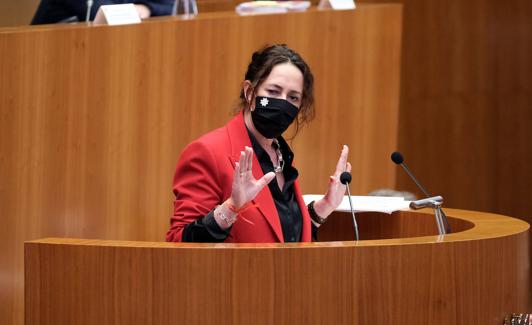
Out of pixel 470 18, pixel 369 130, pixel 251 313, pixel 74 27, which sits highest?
pixel 470 18

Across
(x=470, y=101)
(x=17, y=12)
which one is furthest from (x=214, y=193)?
(x=470, y=101)

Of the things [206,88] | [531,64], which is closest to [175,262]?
[206,88]

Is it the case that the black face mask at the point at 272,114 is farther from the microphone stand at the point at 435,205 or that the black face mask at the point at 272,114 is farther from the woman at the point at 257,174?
the microphone stand at the point at 435,205

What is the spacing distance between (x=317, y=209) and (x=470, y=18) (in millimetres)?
3372

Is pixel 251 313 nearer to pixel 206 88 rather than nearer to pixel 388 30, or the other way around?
pixel 206 88

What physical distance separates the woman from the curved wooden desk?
334 mm

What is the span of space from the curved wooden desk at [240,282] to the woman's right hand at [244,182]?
0.29 m

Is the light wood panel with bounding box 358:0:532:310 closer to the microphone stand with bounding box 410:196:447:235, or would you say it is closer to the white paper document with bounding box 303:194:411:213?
the white paper document with bounding box 303:194:411:213

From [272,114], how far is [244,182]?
0.41m

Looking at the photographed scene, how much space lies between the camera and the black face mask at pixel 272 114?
113 inches

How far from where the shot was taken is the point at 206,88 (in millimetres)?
3877

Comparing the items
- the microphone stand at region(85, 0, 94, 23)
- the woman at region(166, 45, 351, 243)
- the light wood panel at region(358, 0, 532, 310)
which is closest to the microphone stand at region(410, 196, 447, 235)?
the woman at region(166, 45, 351, 243)

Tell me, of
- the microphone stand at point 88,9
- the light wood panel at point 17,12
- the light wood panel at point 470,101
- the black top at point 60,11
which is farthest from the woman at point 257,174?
the light wood panel at point 470,101

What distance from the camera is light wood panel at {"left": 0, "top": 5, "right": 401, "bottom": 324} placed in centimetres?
314
